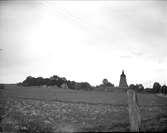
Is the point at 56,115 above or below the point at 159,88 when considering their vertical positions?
below

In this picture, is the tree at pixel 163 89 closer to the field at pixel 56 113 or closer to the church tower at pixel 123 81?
the church tower at pixel 123 81

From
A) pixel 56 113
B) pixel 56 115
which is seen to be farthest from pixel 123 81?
pixel 56 115

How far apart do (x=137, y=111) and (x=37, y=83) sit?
65.6m

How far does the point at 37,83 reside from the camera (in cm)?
6962

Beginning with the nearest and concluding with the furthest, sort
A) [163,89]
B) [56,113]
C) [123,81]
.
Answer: [56,113] < [123,81] < [163,89]

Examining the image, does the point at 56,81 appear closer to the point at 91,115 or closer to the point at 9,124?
the point at 91,115

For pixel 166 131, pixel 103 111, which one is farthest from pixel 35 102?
pixel 166 131

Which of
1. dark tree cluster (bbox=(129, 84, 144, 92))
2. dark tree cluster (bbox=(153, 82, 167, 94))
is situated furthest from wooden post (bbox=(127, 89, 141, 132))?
dark tree cluster (bbox=(153, 82, 167, 94))

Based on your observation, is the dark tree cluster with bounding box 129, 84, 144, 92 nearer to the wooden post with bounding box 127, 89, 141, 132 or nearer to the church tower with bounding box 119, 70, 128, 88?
the church tower with bounding box 119, 70, 128, 88

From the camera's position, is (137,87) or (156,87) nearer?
Result: (156,87)

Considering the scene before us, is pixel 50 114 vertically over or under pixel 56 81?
under

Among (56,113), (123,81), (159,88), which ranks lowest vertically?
(56,113)

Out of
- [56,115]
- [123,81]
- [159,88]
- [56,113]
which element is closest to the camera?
[56,115]

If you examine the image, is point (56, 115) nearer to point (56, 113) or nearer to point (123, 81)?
point (56, 113)
